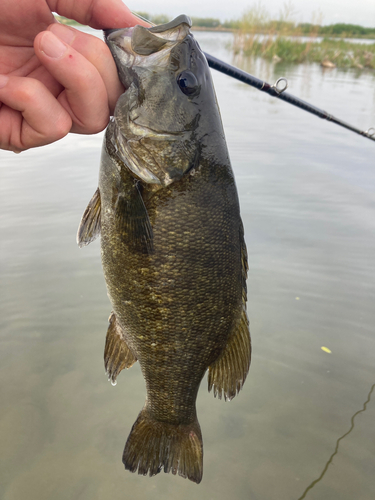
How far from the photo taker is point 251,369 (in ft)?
9.89

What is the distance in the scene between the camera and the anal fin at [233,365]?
5.52 feet

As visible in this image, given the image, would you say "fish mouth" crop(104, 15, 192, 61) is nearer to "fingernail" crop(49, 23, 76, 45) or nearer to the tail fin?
"fingernail" crop(49, 23, 76, 45)

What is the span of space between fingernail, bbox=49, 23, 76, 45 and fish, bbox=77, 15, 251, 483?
136 mm

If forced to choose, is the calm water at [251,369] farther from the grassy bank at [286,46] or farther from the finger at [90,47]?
the grassy bank at [286,46]

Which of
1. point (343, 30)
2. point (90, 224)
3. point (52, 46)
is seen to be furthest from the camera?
point (343, 30)

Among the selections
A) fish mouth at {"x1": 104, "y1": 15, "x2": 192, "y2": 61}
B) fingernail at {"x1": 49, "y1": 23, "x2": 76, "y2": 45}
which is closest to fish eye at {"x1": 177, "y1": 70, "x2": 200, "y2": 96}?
fish mouth at {"x1": 104, "y1": 15, "x2": 192, "y2": 61}

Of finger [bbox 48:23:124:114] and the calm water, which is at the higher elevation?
finger [bbox 48:23:124:114]

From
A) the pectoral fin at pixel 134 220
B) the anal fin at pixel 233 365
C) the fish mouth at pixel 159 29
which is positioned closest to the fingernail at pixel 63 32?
the fish mouth at pixel 159 29

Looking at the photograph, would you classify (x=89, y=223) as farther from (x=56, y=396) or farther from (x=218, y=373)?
(x=56, y=396)

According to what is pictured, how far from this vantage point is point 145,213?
4.66ft

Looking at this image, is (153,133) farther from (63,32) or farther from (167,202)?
(63,32)

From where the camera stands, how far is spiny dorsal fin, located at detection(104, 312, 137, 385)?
5.76 feet

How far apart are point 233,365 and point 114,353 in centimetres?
53

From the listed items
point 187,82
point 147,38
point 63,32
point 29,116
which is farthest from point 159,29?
point 29,116
